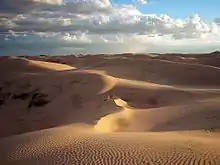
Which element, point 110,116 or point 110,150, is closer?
point 110,150

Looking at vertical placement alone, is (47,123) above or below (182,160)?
below

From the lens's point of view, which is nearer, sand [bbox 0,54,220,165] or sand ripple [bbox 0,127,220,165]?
sand ripple [bbox 0,127,220,165]

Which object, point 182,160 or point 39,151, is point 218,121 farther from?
point 39,151

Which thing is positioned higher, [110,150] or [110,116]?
[110,150]

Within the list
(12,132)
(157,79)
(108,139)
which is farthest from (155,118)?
(157,79)

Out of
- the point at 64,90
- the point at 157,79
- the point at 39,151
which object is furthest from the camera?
the point at 157,79

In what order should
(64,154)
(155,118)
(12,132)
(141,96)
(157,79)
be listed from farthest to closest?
(157,79), (141,96), (12,132), (155,118), (64,154)

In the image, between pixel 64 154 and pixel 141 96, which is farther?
pixel 141 96

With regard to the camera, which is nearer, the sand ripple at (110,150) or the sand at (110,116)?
the sand ripple at (110,150)
